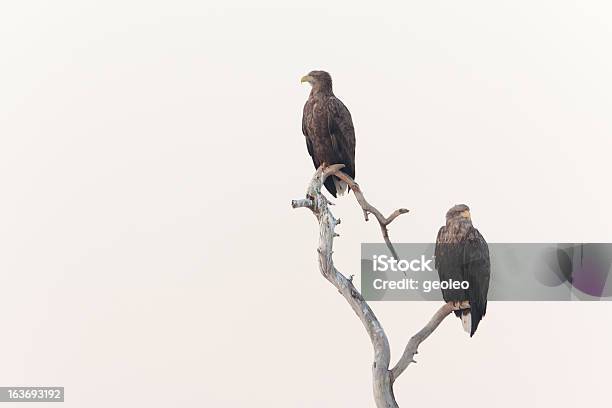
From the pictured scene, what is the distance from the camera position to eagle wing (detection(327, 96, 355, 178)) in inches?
320

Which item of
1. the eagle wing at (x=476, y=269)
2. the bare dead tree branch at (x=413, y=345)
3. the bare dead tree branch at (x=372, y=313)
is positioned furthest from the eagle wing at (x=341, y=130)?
the bare dead tree branch at (x=413, y=345)

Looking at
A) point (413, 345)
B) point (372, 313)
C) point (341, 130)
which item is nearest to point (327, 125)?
point (341, 130)

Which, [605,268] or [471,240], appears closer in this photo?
[471,240]

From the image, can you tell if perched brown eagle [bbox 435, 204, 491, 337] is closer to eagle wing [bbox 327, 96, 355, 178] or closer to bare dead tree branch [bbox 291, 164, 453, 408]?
bare dead tree branch [bbox 291, 164, 453, 408]

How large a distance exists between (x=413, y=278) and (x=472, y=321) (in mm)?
532

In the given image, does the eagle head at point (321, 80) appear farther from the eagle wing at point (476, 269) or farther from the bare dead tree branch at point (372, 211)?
the eagle wing at point (476, 269)

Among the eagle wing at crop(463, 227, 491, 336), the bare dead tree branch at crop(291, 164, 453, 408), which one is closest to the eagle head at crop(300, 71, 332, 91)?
the bare dead tree branch at crop(291, 164, 453, 408)

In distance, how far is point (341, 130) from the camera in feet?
26.7

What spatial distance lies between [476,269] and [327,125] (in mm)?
1599

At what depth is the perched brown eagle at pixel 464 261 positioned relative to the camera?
7.57 m

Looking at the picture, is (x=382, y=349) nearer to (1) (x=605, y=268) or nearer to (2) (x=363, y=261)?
(2) (x=363, y=261)

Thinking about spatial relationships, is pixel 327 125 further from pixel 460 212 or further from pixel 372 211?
pixel 460 212

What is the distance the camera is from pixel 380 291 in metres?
7.95

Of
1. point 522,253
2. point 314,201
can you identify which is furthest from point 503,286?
point 314,201
